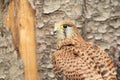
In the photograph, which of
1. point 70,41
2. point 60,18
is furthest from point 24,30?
point 70,41

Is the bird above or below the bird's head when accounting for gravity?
below

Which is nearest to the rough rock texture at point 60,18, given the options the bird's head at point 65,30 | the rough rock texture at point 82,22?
the rough rock texture at point 82,22

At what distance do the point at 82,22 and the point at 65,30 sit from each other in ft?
0.64

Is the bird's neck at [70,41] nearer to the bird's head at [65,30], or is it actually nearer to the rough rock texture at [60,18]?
the bird's head at [65,30]

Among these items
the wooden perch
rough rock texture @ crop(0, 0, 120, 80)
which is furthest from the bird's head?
the wooden perch

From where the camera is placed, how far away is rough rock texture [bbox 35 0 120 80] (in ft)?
25.8

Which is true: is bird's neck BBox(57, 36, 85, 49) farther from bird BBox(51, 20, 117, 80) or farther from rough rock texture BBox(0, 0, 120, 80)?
rough rock texture BBox(0, 0, 120, 80)

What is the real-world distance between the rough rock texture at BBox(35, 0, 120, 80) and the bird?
165 millimetres

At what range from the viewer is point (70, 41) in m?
7.78

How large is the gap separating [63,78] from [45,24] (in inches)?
29.4

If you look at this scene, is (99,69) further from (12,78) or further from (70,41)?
(12,78)

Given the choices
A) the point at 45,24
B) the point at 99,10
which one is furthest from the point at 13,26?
the point at 99,10

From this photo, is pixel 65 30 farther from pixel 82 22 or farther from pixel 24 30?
pixel 24 30

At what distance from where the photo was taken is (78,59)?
7.41 metres
